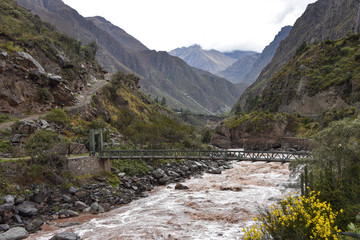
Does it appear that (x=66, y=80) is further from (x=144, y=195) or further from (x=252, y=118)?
(x=252, y=118)

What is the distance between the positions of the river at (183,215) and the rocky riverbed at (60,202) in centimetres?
96

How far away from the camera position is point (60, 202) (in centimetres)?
2130

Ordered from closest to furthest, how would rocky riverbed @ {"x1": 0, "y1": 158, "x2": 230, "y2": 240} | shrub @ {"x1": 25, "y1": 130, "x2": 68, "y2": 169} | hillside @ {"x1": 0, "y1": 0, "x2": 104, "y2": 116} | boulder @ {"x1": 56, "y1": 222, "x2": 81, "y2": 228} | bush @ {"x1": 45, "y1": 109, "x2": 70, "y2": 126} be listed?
rocky riverbed @ {"x1": 0, "y1": 158, "x2": 230, "y2": 240} → boulder @ {"x1": 56, "y1": 222, "x2": 81, "y2": 228} → shrub @ {"x1": 25, "y1": 130, "x2": 68, "y2": 169} → hillside @ {"x1": 0, "y1": 0, "x2": 104, "y2": 116} → bush @ {"x1": 45, "y1": 109, "x2": 70, "y2": 126}

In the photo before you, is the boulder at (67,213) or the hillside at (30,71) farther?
the hillside at (30,71)

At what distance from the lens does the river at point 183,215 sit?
53.4 feet

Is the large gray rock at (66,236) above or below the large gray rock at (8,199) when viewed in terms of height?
below

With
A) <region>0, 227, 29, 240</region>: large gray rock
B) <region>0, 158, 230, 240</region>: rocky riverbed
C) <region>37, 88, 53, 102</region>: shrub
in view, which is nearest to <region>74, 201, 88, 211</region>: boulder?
<region>0, 158, 230, 240</region>: rocky riverbed

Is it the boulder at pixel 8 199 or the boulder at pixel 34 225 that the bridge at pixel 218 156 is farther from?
the boulder at pixel 34 225

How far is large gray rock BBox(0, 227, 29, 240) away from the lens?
581 inches

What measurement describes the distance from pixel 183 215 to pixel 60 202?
11017mm

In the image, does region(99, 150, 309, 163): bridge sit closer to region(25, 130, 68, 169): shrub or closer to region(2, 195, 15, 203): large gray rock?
region(25, 130, 68, 169): shrub

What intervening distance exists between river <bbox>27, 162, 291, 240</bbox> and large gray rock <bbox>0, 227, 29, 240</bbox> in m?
0.57

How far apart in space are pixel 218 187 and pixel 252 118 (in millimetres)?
56424

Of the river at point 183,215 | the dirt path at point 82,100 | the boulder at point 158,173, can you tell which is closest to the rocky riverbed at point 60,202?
the river at point 183,215
